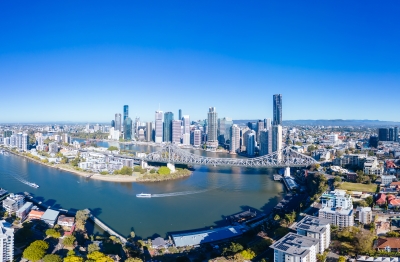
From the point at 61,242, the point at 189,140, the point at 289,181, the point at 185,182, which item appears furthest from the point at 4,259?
the point at 189,140

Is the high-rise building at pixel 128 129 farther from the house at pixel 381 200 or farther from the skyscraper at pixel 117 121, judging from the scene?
the house at pixel 381 200

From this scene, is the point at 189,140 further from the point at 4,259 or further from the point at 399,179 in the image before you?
the point at 4,259

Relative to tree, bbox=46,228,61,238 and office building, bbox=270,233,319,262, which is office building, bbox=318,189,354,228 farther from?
tree, bbox=46,228,61,238

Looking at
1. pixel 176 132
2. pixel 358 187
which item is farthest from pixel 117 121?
pixel 358 187

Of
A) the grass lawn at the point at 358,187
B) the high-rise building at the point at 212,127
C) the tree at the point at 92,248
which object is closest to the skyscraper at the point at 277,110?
the high-rise building at the point at 212,127

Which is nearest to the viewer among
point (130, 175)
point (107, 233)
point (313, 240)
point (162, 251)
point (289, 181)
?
point (313, 240)

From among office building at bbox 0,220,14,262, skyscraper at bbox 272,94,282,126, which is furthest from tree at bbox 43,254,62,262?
skyscraper at bbox 272,94,282,126

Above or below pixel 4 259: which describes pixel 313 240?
above
